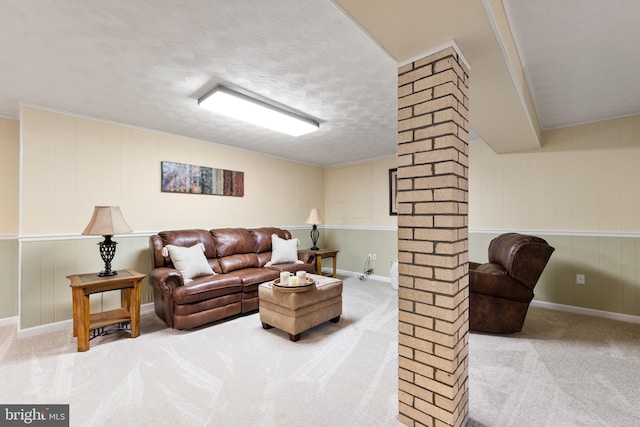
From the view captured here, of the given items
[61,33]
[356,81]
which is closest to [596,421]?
[356,81]

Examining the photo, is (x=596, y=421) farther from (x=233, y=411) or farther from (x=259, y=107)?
(x=259, y=107)

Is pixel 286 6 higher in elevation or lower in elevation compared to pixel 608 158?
higher

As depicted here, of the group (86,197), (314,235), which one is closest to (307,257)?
(314,235)

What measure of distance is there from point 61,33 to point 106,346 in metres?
2.56

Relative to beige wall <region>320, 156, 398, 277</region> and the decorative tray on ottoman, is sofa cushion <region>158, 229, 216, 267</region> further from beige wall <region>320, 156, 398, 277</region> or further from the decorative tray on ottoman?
beige wall <region>320, 156, 398, 277</region>

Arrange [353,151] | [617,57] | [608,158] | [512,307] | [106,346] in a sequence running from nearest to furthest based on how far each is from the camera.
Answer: [617,57] < [106,346] < [512,307] < [608,158] < [353,151]

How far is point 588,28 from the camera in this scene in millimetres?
1805

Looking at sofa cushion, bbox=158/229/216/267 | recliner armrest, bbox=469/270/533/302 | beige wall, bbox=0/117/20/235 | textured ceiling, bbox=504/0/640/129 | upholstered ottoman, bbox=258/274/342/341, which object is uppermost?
textured ceiling, bbox=504/0/640/129

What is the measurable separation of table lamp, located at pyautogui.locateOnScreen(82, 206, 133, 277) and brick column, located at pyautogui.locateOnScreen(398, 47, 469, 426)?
9.35ft

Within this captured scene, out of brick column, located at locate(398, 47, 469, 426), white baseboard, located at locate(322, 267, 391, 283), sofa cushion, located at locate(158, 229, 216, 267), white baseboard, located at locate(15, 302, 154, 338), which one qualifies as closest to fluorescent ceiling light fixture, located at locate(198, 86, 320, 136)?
brick column, located at locate(398, 47, 469, 426)

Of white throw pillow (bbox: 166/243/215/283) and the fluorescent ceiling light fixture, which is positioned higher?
the fluorescent ceiling light fixture

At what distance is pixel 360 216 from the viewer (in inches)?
227

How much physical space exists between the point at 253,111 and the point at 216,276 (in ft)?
6.29

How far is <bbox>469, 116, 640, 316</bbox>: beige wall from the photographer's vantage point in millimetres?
3295
